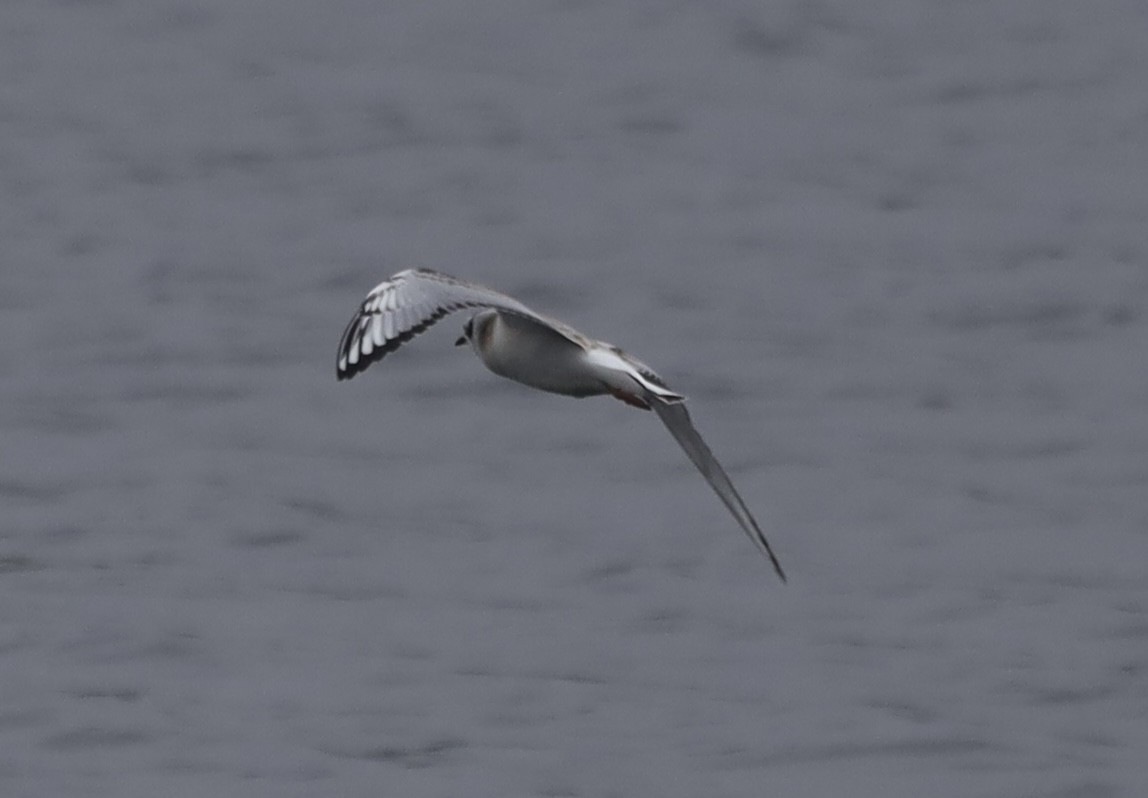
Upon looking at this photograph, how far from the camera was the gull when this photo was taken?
10.3 meters

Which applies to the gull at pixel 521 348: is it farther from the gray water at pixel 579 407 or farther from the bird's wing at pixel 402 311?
the gray water at pixel 579 407

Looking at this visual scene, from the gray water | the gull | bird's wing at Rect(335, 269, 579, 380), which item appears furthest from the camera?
the gray water

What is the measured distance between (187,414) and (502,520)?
2495 mm

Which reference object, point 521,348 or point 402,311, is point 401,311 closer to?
point 402,311

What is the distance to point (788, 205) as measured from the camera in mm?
21016

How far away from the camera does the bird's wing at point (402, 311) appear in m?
10.6

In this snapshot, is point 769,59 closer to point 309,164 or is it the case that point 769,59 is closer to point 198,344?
point 309,164

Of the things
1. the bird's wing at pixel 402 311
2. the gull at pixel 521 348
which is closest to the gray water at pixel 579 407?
the gull at pixel 521 348

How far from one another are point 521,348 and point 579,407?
773 centimetres

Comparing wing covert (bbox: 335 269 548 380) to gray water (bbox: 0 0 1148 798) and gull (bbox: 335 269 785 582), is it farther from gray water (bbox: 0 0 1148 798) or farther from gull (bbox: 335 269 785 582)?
gray water (bbox: 0 0 1148 798)

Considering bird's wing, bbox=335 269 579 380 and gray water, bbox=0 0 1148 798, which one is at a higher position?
bird's wing, bbox=335 269 579 380

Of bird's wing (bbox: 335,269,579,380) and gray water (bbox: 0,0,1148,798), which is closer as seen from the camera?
bird's wing (bbox: 335,269,579,380)

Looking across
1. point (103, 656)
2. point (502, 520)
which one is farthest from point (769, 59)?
point (103, 656)

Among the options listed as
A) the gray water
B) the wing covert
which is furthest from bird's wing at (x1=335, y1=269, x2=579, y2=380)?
the gray water
